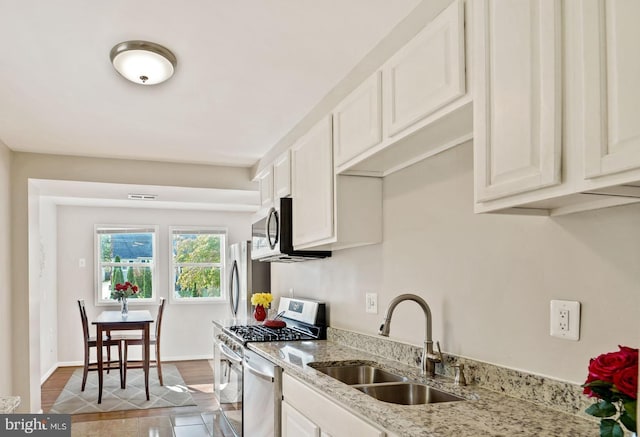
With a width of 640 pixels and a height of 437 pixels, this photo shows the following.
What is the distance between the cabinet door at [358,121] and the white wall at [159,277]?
5.61 m

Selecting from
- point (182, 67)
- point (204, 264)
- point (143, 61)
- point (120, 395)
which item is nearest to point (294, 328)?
point (182, 67)

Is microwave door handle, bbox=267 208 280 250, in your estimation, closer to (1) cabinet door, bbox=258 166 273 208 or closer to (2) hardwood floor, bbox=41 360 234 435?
(1) cabinet door, bbox=258 166 273 208

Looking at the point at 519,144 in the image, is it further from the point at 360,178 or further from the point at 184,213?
the point at 184,213

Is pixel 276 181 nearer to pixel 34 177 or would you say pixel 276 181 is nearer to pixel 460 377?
pixel 34 177

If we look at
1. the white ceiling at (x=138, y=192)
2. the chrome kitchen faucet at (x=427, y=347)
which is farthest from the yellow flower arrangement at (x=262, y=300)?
the chrome kitchen faucet at (x=427, y=347)

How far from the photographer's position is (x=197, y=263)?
805 centimetres

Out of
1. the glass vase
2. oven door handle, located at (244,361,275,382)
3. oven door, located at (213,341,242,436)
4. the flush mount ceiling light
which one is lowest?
oven door, located at (213,341,242,436)

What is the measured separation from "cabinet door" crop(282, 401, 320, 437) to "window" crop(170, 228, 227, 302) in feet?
18.5

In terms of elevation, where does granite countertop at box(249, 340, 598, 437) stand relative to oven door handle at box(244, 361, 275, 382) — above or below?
above

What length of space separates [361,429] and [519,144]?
3.46 feet

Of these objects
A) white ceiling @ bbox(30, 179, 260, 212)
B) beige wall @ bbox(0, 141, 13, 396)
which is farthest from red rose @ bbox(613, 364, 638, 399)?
white ceiling @ bbox(30, 179, 260, 212)

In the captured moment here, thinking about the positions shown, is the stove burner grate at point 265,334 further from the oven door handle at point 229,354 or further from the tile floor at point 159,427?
the tile floor at point 159,427

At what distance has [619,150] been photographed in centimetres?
110

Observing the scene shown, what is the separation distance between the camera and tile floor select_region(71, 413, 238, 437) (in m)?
4.22
